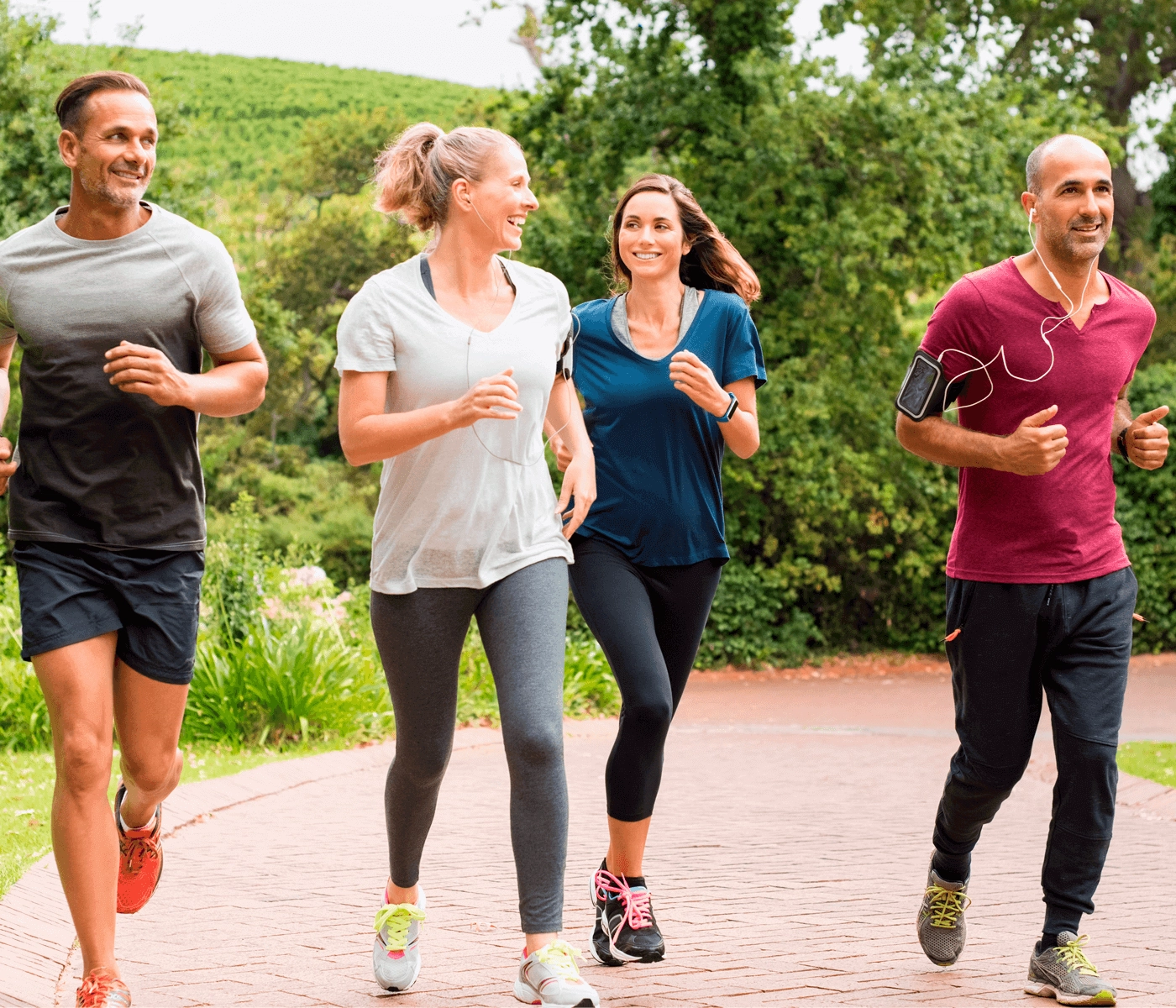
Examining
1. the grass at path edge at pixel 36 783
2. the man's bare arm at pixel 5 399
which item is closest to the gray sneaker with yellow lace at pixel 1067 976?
the man's bare arm at pixel 5 399

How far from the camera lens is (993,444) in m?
3.65

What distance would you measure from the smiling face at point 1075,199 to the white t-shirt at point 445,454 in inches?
56.1

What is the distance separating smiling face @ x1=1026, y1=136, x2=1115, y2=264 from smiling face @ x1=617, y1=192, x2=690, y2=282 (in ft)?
3.67

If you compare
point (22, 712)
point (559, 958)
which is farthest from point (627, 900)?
point (22, 712)

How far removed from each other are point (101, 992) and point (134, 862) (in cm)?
84

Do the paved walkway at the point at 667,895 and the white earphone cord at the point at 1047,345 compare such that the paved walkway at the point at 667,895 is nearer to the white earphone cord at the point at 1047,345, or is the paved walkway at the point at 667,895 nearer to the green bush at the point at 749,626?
the white earphone cord at the point at 1047,345

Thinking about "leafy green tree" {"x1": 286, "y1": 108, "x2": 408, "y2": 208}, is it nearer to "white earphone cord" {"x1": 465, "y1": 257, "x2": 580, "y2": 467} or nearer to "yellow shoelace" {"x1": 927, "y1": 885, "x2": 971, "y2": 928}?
"white earphone cord" {"x1": 465, "y1": 257, "x2": 580, "y2": 467}

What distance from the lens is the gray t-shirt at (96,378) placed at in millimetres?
3471

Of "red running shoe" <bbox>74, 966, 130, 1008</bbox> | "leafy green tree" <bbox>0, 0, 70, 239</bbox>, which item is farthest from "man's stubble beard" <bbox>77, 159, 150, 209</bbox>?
"leafy green tree" <bbox>0, 0, 70, 239</bbox>

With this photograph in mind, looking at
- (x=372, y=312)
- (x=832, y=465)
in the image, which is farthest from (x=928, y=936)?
(x=832, y=465)

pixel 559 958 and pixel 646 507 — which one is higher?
pixel 646 507

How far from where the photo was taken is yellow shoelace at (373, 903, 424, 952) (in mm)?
3822

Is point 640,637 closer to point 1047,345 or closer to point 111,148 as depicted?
point 1047,345

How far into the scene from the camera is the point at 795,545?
56.0ft
